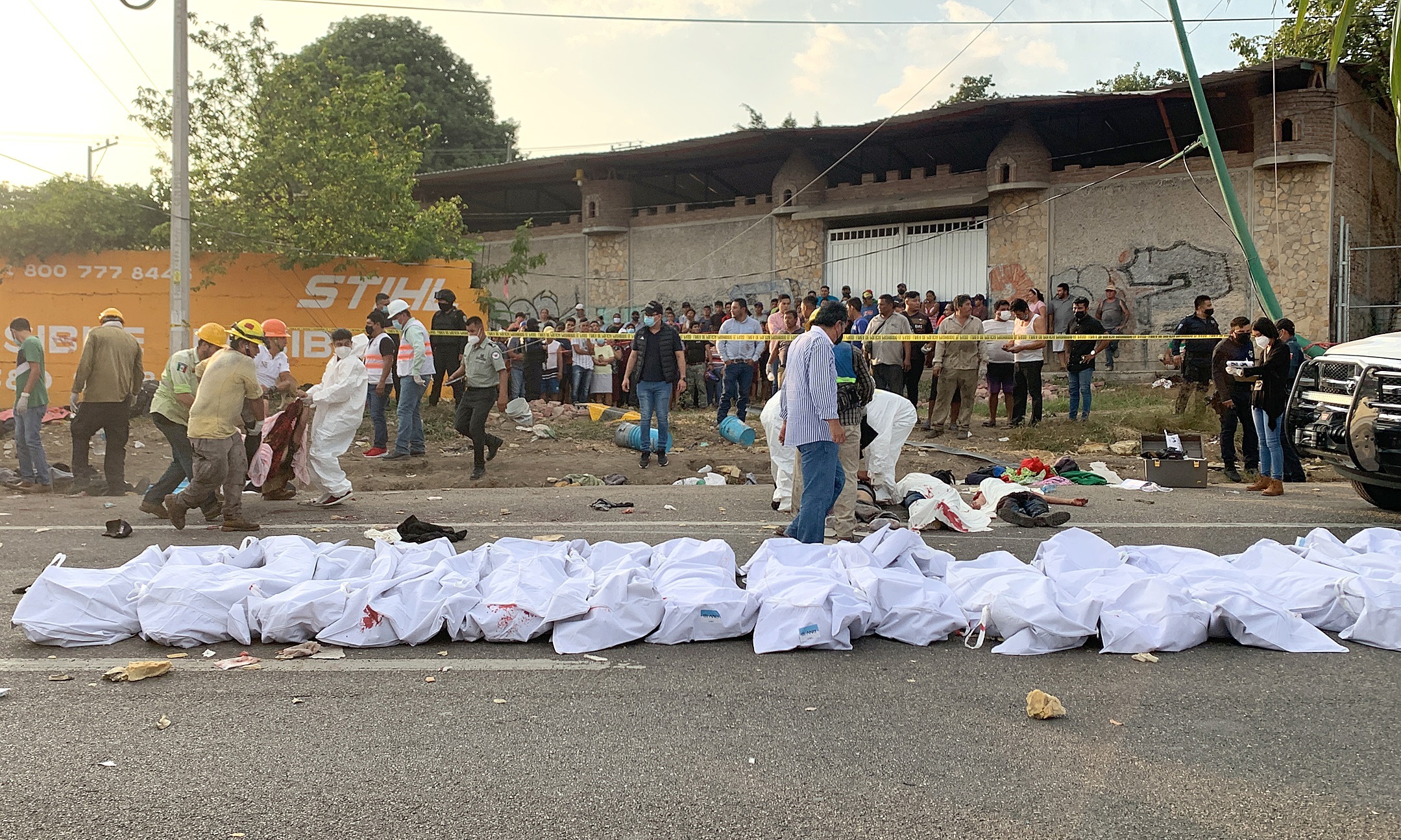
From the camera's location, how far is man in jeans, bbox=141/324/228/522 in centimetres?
856

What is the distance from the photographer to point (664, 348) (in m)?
11.3

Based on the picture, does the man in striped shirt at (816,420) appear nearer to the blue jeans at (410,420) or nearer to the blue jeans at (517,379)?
the blue jeans at (410,420)

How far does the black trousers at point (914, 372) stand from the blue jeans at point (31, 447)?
35.5ft

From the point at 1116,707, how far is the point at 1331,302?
1904cm

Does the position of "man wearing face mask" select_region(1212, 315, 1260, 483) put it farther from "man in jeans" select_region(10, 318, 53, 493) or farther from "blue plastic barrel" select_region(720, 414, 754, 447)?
"man in jeans" select_region(10, 318, 53, 493)

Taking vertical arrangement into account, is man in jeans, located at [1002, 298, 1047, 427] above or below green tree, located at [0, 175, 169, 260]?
below

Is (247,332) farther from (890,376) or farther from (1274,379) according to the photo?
(1274,379)

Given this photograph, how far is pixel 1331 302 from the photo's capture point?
19.3 metres

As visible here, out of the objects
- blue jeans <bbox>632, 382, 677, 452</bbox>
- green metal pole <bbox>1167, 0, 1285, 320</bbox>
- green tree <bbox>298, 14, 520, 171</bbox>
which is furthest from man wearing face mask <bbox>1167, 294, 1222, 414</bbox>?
green tree <bbox>298, 14, 520, 171</bbox>

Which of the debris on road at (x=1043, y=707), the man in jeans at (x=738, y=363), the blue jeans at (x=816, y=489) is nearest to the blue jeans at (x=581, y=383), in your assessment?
the man in jeans at (x=738, y=363)

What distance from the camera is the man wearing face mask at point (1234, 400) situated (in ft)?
35.1

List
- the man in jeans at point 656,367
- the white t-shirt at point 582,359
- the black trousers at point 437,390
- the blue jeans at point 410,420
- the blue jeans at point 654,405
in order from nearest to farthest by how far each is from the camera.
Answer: the man in jeans at point 656,367 < the blue jeans at point 654,405 < the blue jeans at point 410,420 < the black trousers at point 437,390 < the white t-shirt at point 582,359

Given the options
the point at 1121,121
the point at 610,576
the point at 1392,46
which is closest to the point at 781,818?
the point at 610,576

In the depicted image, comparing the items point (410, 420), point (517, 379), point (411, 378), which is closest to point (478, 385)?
point (411, 378)
